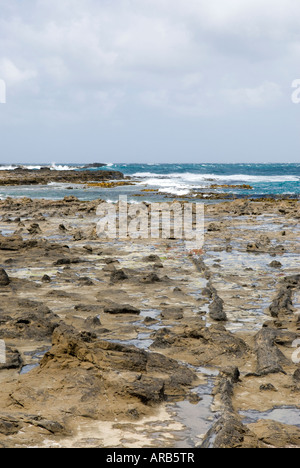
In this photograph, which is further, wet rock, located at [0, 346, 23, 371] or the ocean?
the ocean

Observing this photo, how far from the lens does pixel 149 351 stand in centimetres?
633

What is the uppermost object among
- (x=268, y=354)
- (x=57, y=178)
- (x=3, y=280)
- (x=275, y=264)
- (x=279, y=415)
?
(x=57, y=178)

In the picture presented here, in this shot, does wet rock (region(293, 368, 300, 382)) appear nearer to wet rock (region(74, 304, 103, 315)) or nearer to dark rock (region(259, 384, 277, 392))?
dark rock (region(259, 384, 277, 392))

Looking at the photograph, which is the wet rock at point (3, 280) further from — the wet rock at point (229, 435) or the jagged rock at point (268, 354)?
the wet rock at point (229, 435)

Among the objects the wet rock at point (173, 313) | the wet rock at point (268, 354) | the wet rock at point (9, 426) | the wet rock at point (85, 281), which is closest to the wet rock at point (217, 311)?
the wet rock at point (173, 313)

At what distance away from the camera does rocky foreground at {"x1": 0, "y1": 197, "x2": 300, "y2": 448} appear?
4.29 metres

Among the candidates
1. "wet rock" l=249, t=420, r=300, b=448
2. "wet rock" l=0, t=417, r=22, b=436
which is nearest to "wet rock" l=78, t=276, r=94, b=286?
"wet rock" l=0, t=417, r=22, b=436

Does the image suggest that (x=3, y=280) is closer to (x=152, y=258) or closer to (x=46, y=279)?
(x=46, y=279)

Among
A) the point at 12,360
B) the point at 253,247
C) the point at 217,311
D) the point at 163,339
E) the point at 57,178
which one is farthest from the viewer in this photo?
the point at 57,178

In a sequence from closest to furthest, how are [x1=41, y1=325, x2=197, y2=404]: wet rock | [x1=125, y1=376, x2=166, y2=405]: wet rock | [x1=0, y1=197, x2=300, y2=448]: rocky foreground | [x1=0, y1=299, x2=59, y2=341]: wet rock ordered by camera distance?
[x1=0, y1=197, x2=300, y2=448]: rocky foreground
[x1=125, y1=376, x2=166, y2=405]: wet rock
[x1=41, y1=325, x2=197, y2=404]: wet rock
[x1=0, y1=299, x2=59, y2=341]: wet rock

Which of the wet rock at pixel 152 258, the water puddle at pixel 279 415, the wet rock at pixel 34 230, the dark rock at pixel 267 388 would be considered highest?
the wet rock at pixel 34 230

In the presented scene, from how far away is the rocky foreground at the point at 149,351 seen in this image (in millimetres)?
4293

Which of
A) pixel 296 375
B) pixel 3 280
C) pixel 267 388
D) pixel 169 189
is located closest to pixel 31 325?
pixel 3 280

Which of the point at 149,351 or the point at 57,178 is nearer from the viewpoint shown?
the point at 149,351
